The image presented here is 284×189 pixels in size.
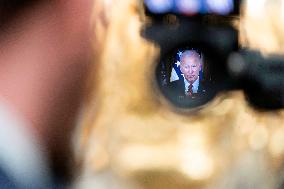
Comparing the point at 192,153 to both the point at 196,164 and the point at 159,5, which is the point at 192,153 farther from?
the point at 159,5

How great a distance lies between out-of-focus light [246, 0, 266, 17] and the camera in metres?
0.52

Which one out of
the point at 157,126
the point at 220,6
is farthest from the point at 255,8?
the point at 157,126

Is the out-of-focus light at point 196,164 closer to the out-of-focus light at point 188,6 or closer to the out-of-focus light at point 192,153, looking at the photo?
the out-of-focus light at point 192,153

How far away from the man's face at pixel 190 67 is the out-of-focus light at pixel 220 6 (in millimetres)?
45

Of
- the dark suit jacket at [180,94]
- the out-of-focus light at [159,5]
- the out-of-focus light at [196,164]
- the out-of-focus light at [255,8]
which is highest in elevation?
the out-of-focus light at [159,5]

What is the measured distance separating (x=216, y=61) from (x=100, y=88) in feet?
0.36

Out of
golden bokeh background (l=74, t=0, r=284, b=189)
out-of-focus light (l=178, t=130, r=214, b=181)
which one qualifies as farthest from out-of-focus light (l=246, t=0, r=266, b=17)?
out-of-focus light (l=178, t=130, r=214, b=181)

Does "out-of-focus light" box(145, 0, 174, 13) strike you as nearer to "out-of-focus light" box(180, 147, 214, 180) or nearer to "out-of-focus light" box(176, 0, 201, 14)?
"out-of-focus light" box(176, 0, 201, 14)

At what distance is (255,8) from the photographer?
20.7 inches

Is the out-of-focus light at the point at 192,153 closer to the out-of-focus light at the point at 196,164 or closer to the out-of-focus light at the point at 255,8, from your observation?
the out-of-focus light at the point at 196,164

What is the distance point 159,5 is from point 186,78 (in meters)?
0.07

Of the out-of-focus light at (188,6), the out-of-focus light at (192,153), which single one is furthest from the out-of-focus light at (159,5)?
the out-of-focus light at (192,153)

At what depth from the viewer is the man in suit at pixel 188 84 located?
20.7 inches

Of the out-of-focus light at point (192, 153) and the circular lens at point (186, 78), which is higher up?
the circular lens at point (186, 78)
